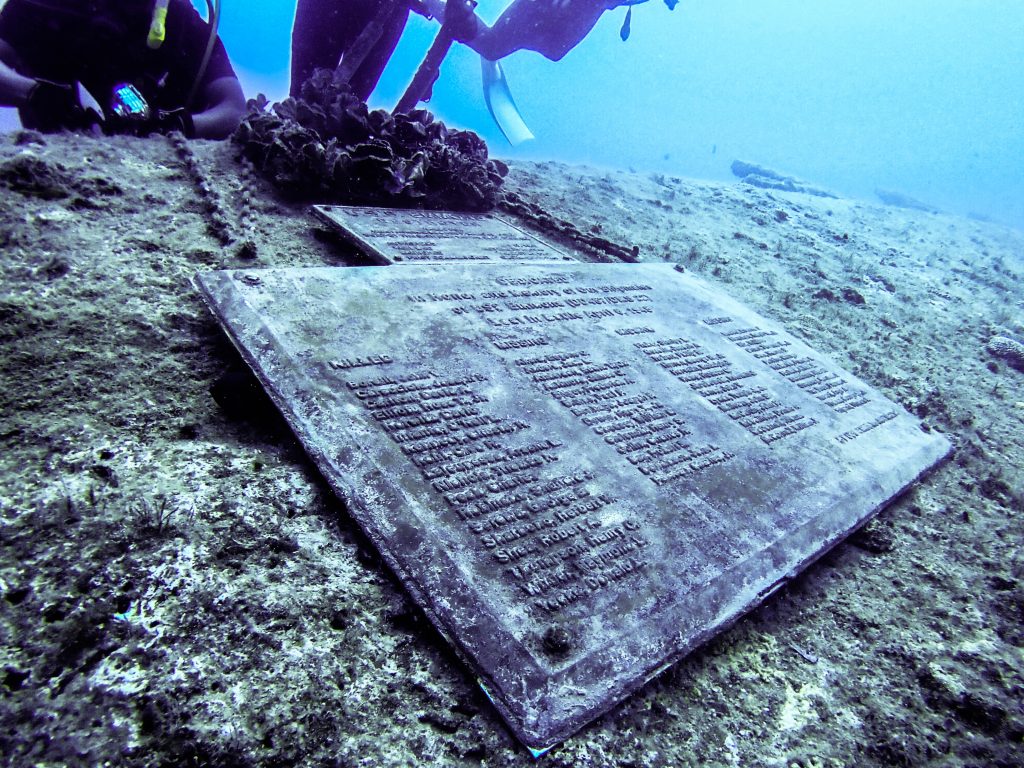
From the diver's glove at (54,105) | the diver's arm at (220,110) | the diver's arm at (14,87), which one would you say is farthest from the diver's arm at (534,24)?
the diver's arm at (14,87)

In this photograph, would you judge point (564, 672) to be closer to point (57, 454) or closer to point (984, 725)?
point (984, 725)

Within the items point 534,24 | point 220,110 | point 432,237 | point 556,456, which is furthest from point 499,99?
point 556,456

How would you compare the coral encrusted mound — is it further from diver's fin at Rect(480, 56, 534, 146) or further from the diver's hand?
diver's fin at Rect(480, 56, 534, 146)

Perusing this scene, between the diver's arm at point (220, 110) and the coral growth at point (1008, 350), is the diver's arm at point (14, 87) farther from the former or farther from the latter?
the coral growth at point (1008, 350)

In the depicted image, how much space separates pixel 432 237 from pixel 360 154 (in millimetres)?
953

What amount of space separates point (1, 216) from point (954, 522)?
4521 mm

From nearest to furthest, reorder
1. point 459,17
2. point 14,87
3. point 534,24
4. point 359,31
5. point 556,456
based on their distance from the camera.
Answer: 1. point 556,456
2. point 14,87
3. point 359,31
4. point 459,17
5. point 534,24

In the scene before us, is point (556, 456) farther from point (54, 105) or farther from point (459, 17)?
point (459, 17)

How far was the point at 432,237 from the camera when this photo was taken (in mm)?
3607

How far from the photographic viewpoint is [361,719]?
3.99 feet

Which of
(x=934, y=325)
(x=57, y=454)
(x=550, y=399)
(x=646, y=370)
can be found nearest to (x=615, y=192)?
(x=934, y=325)

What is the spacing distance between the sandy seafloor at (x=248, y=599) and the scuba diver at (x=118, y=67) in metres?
1.52

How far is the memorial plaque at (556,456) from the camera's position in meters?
1.41

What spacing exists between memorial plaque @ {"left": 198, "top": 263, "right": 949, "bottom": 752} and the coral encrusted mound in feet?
5.05
